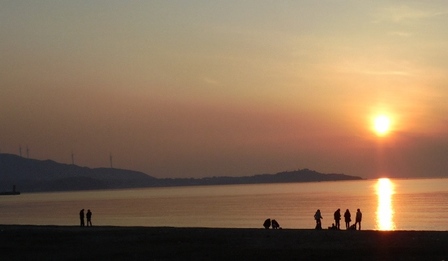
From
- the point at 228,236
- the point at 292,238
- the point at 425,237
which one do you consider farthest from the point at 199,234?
the point at 425,237

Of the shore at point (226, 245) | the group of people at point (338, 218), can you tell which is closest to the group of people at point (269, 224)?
the group of people at point (338, 218)

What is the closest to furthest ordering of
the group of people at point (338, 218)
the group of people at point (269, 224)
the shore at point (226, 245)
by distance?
the shore at point (226, 245), the group of people at point (338, 218), the group of people at point (269, 224)

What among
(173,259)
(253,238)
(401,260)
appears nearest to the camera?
(401,260)

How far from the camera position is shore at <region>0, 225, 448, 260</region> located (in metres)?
25.6

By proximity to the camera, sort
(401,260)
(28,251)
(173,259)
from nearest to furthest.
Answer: (401,260) → (173,259) → (28,251)

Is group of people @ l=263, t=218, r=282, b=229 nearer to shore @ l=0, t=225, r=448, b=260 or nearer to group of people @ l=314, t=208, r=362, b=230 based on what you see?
group of people @ l=314, t=208, r=362, b=230

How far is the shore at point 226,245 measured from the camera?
2564cm

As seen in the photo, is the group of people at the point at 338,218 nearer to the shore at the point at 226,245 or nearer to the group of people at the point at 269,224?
the group of people at the point at 269,224

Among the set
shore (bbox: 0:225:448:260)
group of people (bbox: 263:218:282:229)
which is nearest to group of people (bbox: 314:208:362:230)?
group of people (bbox: 263:218:282:229)

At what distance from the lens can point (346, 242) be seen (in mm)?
30250

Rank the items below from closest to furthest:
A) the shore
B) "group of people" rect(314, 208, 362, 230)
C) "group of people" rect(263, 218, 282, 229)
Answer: the shore < "group of people" rect(314, 208, 362, 230) < "group of people" rect(263, 218, 282, 229)

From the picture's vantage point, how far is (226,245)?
29875 mm

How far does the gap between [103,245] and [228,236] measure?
623cm

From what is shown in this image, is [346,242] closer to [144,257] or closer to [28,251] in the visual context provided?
[144,257]
